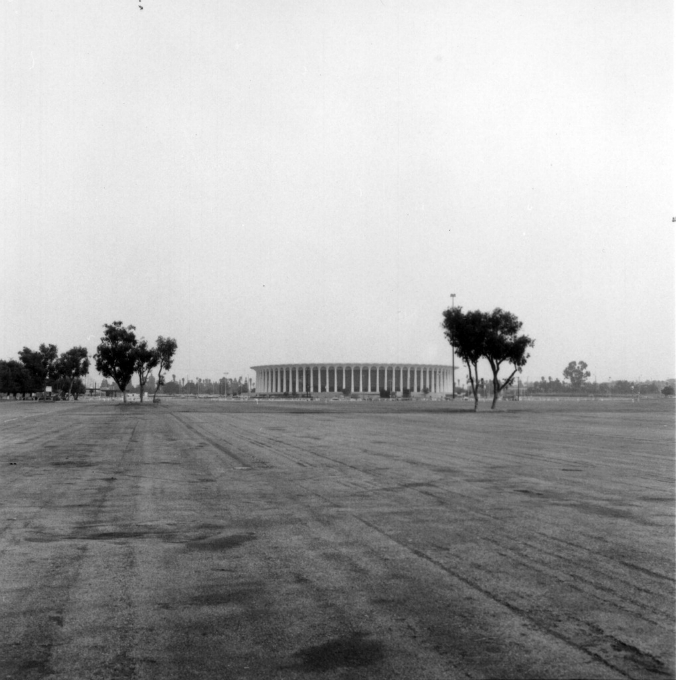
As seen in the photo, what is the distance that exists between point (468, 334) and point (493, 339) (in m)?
2.27

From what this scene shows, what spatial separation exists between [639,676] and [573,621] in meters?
0.97

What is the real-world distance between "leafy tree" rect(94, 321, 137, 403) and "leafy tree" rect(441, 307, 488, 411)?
3793cm

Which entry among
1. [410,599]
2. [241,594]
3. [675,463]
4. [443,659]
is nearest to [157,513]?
[241,594]

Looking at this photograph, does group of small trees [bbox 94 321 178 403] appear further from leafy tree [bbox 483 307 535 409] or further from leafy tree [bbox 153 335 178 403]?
leafy tree [bbox 483 307 535 409]

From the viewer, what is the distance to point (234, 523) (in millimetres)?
9094

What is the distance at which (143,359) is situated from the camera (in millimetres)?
82688

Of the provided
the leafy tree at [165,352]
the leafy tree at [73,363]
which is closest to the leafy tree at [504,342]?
the leafy tree at [165,352]

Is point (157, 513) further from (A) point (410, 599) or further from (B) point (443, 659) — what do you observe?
(B) point (443, 659)

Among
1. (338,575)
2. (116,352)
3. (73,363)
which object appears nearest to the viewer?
(338,575)

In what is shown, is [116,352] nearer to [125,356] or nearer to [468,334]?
[125,356]

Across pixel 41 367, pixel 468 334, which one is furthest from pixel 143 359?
pixel 41 367

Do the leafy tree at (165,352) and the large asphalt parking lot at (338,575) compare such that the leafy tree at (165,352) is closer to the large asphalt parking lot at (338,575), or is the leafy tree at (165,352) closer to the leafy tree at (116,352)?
the leafy tree at (116,352)

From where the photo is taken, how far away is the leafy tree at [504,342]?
62.8 metres

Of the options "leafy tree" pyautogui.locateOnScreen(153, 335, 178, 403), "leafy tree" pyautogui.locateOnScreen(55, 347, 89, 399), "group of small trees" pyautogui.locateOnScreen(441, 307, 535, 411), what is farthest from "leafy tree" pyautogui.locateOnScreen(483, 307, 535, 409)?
"leafy tree" pyautogui.locateOnScreen(55, 347, 89, 399)
